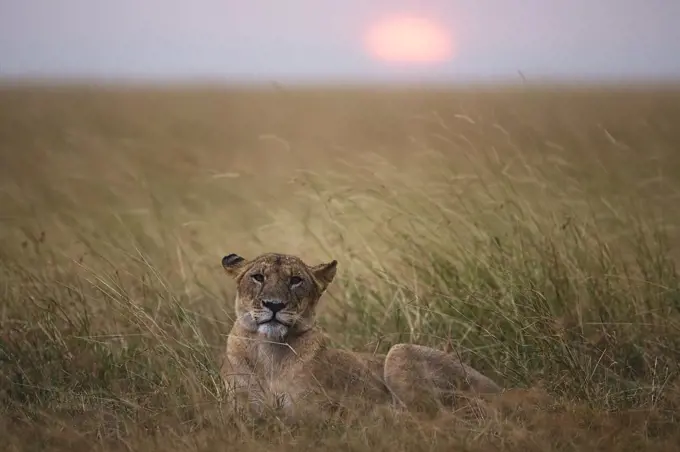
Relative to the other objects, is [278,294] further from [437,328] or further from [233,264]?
[437,328]

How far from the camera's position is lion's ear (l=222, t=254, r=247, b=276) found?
204 inches

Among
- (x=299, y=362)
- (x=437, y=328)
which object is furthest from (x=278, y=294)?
(x=437, y=328)

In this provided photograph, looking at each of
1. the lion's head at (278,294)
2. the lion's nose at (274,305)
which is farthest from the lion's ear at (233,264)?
the lion's nose at (274,305)

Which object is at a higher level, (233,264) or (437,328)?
(233,264)

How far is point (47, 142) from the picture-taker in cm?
1633

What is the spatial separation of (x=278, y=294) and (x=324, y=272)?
297mm

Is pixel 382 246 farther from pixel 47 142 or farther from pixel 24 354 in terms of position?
pixel 47 142

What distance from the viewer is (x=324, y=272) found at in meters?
5.14

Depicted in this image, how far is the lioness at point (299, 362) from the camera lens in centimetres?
491

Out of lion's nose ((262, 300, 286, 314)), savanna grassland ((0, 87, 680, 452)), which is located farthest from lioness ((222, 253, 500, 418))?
savanna grassland ((0, 87, 680, 452))

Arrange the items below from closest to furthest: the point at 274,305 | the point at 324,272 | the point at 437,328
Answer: the point at 274,305 → the point at 324,272 → the point at 437,328

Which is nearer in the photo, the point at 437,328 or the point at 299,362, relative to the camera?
the point at 299,362

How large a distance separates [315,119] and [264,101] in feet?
10.8

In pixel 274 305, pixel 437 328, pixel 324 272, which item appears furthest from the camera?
pixel 437 328
